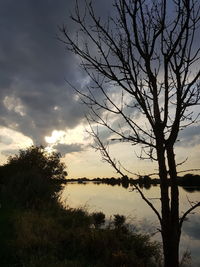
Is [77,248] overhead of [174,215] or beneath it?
beneath

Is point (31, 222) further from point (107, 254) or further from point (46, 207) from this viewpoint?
point (46, 207)

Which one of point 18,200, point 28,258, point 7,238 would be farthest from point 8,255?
point 18,200

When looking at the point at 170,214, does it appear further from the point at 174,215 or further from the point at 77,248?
the point at 77,248

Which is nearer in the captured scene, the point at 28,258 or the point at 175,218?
the point at 175,218

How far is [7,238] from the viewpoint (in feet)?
40.9

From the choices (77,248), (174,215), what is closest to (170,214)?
(174,215)

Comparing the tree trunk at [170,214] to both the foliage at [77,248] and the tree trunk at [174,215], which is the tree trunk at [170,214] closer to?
the tree trunk at [174,215]

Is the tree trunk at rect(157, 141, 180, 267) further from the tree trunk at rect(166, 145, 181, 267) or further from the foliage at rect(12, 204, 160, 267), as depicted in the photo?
the foliage at rect(12, 204, 160, 267)

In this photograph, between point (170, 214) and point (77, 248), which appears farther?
point (77, 248)

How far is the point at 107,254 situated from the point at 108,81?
7.02 meters

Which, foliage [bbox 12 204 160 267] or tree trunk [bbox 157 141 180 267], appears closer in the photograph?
tree trunk [bbox 157 141 180 267]

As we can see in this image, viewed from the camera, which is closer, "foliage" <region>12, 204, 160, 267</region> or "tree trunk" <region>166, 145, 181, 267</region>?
"tree trunk" <region>166, 145, 181, 267</region>

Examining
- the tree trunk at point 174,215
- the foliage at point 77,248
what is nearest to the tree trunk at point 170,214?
the tree trunk at point 174,215

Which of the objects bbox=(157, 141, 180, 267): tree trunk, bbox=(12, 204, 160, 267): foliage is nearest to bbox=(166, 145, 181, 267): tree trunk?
bbox=(157, 141, 180, 267): tree trunk
